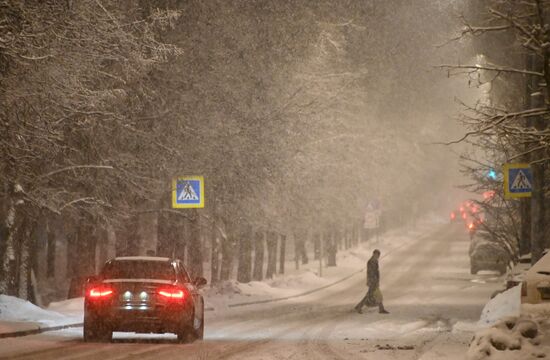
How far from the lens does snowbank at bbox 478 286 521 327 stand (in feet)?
65.9

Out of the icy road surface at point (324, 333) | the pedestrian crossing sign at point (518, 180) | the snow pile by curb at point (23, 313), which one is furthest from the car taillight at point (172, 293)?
the pedestrian crossing sign at point (518, 180)

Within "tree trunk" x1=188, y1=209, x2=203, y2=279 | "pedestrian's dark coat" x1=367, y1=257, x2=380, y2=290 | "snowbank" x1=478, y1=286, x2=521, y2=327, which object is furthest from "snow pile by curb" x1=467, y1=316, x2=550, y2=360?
"tree trunk" x1=188, y1=209, x2=203, y2=279

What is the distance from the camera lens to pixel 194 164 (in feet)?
102

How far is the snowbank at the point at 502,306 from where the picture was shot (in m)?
20.1

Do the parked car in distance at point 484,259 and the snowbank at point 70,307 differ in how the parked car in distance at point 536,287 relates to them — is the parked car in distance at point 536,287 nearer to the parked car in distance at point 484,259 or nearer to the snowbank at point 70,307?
the snowbank at point 70,307

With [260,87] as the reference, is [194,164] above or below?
below

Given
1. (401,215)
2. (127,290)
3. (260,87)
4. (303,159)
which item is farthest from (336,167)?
(401,215)

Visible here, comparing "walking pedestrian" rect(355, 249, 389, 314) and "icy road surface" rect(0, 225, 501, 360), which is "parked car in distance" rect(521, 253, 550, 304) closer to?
"icy road surface" rect(0, 225, 501, 360)

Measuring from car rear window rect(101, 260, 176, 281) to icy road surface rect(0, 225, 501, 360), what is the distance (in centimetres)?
122

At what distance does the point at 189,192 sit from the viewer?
27.8m

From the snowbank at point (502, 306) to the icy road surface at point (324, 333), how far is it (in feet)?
2.09

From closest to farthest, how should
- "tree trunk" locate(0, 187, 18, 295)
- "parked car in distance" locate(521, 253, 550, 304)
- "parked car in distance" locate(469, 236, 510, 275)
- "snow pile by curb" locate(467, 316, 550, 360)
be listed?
"snow pile by curb" locate(467, 316, 550, 360)
"parked car in distance" locate(521, 253, 550, 304)
"tree trunk" locate(0, 187, 18, 295)
"parked car in distance" locate(469, 236, 510, 275)

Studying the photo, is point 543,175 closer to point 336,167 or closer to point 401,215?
point 336,167

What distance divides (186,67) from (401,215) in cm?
8373
